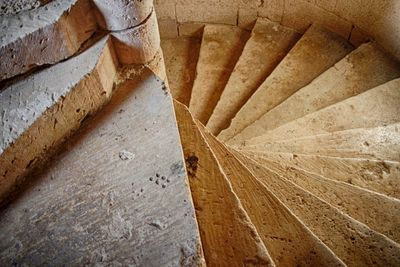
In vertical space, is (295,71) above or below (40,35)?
below

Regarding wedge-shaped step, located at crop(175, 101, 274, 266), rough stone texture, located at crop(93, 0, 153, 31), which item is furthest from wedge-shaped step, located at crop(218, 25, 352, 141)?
rough stone texture, located at crop(93, 0, 153, 31)

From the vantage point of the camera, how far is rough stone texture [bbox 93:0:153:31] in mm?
1995

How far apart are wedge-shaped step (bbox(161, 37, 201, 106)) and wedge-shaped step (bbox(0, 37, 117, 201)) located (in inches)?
88.7

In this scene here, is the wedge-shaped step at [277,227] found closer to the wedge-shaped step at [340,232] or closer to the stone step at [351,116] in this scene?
the wedge-shaped step at [340,232]

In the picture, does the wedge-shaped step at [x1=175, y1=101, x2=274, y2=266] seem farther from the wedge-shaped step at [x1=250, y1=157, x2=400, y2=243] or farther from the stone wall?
the stone wall

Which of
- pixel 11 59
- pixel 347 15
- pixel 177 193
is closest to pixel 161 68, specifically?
pixel 11 59

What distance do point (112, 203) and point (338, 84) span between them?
3.11 meters

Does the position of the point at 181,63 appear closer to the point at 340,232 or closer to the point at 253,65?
the point at 253,65

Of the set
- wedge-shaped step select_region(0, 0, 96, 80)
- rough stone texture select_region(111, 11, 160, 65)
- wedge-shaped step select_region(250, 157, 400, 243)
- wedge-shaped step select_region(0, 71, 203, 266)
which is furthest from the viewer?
wedge-shaped step select_region(250, 157, 400, 243)

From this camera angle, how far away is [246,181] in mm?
2102

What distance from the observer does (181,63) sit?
4.73 m

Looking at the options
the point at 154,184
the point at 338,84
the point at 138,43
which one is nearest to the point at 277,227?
the point at 154,184

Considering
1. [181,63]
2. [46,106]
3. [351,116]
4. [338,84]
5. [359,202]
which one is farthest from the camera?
[181,63]

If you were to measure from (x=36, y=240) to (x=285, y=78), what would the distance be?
10.9 feet
